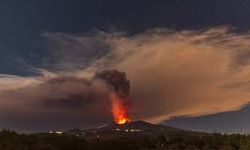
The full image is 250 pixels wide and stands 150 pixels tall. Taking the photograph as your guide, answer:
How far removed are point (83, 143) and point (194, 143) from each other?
24.4 m

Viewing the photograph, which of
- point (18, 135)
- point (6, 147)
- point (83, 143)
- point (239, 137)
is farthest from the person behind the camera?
point (239, 137)

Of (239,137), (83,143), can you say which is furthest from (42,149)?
(239,137)

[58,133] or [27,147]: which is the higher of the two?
[58,133]

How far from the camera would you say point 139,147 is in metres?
98.1

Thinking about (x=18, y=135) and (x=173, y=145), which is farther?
(x=173, y=145)

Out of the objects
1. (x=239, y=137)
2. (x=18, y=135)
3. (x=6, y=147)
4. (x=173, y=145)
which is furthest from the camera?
(x=239, y=137)

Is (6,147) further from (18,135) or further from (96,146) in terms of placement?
(96,146)

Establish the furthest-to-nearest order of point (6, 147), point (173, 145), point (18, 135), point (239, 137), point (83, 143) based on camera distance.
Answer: point (239, 137) < point (173, 145) < point (83, 143) < point (18, 135) < point (6, 147)

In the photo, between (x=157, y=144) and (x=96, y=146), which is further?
(x=157, y=144)

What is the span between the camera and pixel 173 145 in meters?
100

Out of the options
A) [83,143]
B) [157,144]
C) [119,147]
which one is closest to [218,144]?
[157,144]

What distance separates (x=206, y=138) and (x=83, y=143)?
29.3 metres

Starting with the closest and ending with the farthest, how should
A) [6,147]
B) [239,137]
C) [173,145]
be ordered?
[6,147], [173,145], [239,137]

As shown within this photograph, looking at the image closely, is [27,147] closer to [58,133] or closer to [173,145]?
[58,133]
